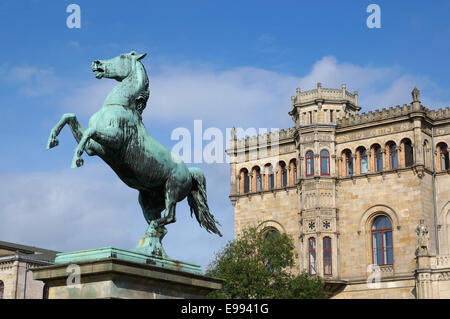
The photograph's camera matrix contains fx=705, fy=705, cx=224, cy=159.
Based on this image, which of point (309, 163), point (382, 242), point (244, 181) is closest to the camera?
point (382, 242)

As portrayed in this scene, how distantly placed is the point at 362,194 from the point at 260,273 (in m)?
12.2

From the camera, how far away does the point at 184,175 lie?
11789 mm

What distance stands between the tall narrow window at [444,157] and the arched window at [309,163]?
882 cm

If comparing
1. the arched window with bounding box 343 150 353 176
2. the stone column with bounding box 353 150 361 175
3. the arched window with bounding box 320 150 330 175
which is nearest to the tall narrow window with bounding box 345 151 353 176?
the arched window with bounding box 343 150 353 176

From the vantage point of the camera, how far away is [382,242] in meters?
47.4

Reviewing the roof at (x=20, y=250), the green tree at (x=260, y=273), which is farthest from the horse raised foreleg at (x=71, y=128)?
the roof at (x=20, y=250)

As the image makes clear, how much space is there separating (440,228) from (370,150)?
7.11 m

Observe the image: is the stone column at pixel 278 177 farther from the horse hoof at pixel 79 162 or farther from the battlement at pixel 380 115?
the horse hoof at pixel 79 162

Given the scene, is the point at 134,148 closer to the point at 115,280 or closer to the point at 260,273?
the point at 115,280

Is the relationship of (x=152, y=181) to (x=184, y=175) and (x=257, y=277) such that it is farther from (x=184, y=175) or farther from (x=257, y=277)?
(x=257, y=277)

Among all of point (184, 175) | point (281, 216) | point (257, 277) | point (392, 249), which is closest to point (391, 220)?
point (392, 249)

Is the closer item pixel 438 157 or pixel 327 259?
pixel 438 157

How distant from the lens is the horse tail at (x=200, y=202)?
1232 centimetres

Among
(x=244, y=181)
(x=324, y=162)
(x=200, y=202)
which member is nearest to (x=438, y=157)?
(x=324, y=162)
